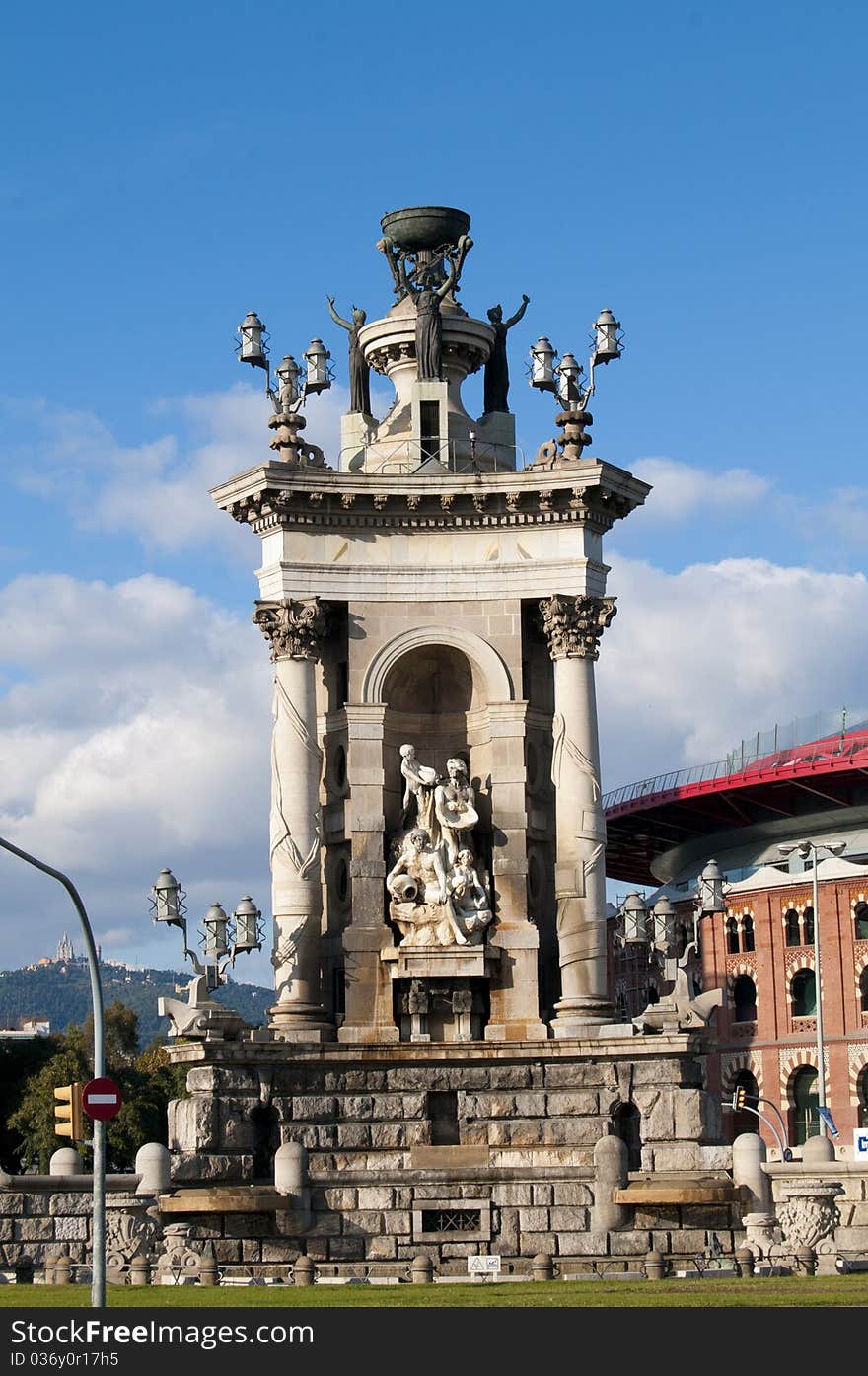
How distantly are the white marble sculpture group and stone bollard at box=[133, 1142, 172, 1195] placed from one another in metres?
6.62

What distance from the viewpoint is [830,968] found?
99125 mm

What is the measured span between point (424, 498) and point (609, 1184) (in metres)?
13.1

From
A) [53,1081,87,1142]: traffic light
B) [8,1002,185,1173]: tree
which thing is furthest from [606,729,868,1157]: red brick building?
[53,1081,87,1142]: traffic light

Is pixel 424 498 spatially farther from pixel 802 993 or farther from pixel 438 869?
pixel 802 993

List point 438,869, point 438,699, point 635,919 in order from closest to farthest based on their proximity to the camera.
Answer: point 438,869, point 635,919, point 438,699

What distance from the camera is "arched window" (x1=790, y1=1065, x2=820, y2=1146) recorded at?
98.2 m

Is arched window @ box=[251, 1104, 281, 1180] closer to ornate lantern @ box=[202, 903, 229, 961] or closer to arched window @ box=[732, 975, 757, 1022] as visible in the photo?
ornate lantern @ box=[202, 903, 229, 961]

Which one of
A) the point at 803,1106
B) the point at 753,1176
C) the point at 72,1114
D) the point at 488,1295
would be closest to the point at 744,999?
the point at 803,1106

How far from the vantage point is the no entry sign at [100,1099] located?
90.0ft

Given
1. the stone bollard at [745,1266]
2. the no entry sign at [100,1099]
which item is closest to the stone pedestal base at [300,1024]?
the stone bollard at [745,1266]

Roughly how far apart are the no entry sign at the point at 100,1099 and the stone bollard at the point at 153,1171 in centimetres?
1284

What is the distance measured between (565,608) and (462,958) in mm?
6661

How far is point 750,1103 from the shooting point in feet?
332
